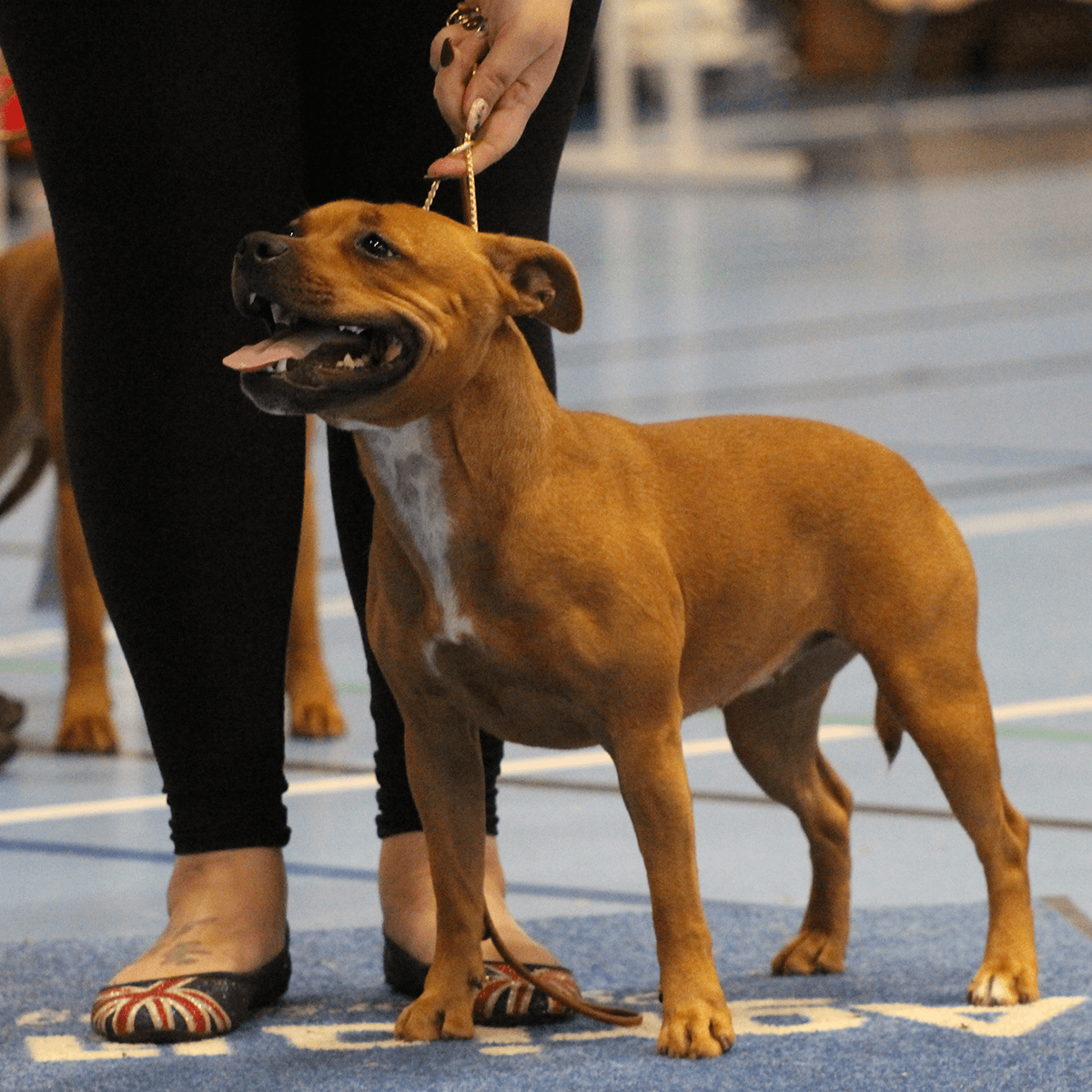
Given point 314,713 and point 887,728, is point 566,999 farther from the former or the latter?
point 314,713

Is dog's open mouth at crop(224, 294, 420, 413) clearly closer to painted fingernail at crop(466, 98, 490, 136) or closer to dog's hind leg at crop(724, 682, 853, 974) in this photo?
painted fingernail at crop(466, 98, 490, 136)

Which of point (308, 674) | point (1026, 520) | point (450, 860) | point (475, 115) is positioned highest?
point (475, 115)

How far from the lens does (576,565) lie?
1.75 meters

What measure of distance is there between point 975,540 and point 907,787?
1466 mm

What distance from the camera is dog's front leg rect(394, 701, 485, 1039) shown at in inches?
73.1

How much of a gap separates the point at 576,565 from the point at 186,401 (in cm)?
48

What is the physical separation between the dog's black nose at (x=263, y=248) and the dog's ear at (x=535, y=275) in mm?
202

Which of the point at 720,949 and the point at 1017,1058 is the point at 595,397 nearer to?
the point at 720,949

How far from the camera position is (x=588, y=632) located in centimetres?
174

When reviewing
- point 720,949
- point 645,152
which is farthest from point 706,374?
point 645,152

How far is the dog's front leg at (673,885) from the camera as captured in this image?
1761mm

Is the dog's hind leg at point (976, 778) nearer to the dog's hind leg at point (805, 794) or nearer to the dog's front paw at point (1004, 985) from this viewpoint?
the dog's front paw at point (1004, 985)

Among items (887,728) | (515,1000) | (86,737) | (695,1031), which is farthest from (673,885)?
(86,737)

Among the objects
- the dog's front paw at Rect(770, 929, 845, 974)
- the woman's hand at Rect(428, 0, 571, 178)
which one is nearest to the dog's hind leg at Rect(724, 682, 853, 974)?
the dog's front paw at Rect(770, 929, 845, 974)
